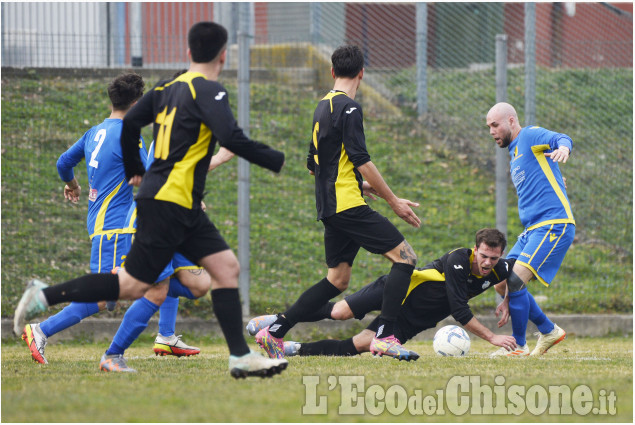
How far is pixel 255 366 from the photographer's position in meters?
4.77

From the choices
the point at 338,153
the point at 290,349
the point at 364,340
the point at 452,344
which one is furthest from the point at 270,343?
the point at 452,344

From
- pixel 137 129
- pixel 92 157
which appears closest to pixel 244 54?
pixel 92 157

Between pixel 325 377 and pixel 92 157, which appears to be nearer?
pixel 325 377

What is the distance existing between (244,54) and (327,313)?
3964 mm

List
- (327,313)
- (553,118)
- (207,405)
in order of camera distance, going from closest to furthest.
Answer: (207,405)
(327,313)
(553,118)

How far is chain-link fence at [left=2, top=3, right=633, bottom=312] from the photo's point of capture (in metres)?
10.9

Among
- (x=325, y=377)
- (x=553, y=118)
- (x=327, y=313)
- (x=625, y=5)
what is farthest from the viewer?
(x=625, y=5)

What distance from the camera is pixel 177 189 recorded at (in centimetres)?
479

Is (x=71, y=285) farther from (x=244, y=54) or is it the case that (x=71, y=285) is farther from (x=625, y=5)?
(x=625, y=5)

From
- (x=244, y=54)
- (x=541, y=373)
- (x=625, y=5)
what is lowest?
(x=541, y=373)

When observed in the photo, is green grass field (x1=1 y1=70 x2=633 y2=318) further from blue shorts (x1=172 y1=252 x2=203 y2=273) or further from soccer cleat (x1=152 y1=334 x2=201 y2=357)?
blue shorts (x1=172 y1=252 x2=203 y2=273)

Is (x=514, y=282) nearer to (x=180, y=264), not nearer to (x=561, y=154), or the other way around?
(x=561, y=154)

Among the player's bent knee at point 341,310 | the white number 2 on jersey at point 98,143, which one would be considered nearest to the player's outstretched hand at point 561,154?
the player's bent knee at point 341,310

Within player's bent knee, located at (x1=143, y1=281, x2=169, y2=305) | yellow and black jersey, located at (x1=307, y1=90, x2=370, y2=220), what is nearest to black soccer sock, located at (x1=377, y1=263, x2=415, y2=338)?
yellow and black jersey, located at (x1=307, y1=90, x2=370, y2=220)
